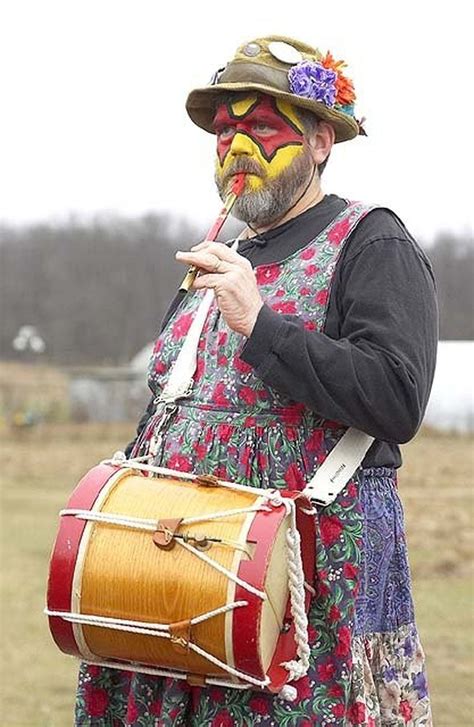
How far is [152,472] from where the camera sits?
256 cm

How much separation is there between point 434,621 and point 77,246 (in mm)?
47991

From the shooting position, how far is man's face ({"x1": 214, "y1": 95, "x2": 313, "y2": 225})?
271 cm

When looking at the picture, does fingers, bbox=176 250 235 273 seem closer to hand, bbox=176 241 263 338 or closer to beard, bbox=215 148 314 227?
hand, bbox=176 241 263 338

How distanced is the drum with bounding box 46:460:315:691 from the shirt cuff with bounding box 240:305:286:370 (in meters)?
0.25

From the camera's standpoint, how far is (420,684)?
2678 mm

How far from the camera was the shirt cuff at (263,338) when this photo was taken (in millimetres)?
2408

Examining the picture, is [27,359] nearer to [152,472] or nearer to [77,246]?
[77,246]

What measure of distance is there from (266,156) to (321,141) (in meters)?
0.17

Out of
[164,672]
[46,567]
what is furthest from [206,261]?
[46,567]

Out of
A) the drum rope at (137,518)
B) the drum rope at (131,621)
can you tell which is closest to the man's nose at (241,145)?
the drum rope at (137,518)

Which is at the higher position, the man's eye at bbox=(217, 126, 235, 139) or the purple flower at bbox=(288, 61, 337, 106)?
the purple flower at bbox=(288, 61, 337, 106)

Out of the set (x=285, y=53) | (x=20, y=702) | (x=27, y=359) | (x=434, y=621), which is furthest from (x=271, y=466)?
(x=27, y=359)

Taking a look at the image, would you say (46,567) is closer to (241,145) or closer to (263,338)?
(241,145)

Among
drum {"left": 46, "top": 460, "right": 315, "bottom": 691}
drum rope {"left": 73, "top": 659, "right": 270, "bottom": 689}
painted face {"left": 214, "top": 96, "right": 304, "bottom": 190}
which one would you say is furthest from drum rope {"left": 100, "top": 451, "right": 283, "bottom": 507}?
painted face {"left": 214, "top": 96, "right": 304, "bottom": 190}
